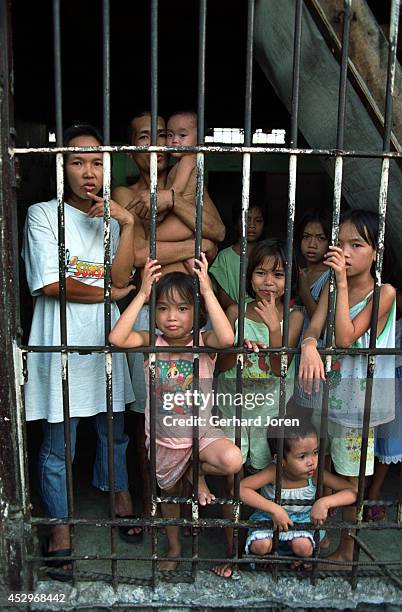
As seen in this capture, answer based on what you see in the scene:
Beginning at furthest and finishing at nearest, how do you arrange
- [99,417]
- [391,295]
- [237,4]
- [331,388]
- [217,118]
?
1. [217,118]
2. [237,4]
3. [99,417]
4. [331,388]
5. [391,295]

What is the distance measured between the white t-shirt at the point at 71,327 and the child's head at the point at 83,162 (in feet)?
0.41

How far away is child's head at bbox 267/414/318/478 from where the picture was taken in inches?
94.4

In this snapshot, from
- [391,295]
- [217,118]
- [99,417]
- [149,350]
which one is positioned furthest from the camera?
[217,118]

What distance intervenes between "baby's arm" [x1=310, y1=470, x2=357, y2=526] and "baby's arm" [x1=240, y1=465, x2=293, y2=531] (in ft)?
0.38

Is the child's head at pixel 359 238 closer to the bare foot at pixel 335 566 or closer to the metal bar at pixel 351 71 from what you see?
the metal bar at pixel 351 71

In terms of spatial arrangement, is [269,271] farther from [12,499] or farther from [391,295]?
[12,499]

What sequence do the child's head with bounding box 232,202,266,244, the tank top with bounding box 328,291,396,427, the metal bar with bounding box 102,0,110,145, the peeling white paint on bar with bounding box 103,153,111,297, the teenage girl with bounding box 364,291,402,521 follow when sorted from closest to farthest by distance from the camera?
the metal bar with bounding box 102,0,110,145 < the peeling white paint on bar with bounding box 103,153,111,297 < the tank top with bounding box 328,291,396,427 < the teenage girl with bounding box 364,291,402,521 < the child's head with bounding box 232,202,266,244

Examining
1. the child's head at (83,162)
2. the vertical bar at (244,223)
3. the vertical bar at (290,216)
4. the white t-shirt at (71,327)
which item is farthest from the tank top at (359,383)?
the child's head at (83,162)

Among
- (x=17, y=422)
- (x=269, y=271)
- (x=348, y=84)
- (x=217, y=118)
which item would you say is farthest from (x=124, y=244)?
(x=217, y=118)

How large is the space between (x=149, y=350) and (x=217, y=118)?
3838 millimetres

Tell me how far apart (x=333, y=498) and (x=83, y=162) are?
177cm

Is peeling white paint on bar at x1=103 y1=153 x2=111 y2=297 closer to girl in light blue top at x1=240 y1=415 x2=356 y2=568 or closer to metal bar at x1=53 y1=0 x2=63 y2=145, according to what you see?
metal bar at x1=53 y1=0 x2=63 y2=145

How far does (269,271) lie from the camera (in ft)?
8.15

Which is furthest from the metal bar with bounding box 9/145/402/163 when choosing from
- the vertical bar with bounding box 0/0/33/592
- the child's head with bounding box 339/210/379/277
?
the child's head with bounding box 339/210/379/277
